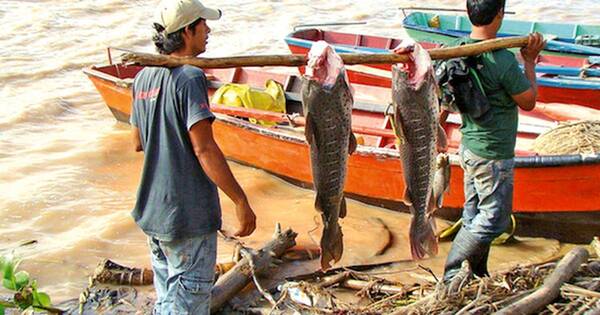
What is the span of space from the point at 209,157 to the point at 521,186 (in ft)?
13.1

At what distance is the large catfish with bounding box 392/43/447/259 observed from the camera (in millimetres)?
3605

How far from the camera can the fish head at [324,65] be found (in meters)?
3.29

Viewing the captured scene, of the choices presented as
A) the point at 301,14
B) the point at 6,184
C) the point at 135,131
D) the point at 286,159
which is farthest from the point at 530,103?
the point at 301,14

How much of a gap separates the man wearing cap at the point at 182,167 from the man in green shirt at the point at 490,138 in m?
1.62

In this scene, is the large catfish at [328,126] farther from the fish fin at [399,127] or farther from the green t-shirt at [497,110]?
the green t-shirt at [497,110]

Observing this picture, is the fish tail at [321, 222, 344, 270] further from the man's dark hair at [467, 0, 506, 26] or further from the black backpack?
the man's dark hair at [467, 0, 506, 26]

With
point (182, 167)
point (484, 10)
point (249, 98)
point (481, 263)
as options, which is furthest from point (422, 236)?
point (249, 98)

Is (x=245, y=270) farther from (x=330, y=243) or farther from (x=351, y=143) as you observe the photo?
(x=351, y=143)

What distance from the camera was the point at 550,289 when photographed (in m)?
4.30

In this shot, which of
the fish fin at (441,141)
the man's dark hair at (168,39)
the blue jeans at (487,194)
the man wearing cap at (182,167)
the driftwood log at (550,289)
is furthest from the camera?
the blue jeans at (487,194)

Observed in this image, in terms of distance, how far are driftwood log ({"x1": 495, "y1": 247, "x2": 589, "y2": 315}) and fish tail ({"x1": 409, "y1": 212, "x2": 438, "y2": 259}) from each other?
54cm

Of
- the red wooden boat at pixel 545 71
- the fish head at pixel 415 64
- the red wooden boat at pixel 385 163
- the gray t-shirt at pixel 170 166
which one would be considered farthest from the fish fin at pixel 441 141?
the red wooden boat at pixel 545 71

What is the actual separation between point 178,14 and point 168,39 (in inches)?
6.0

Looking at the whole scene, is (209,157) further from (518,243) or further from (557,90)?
(557,90)
